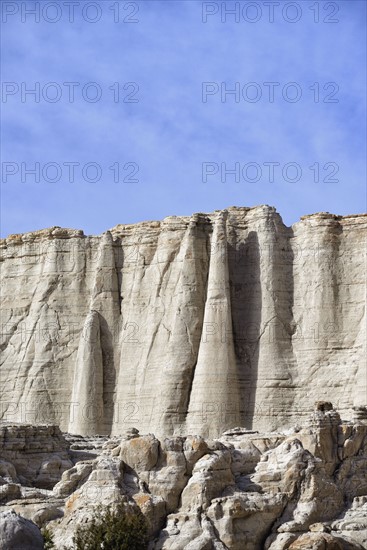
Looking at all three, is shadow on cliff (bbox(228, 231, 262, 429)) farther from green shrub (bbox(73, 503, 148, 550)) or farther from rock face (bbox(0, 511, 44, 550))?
rock face (bbox(0, 511, 44, 550))

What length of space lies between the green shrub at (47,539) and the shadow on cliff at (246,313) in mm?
22241

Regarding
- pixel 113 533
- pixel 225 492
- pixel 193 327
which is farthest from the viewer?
pixel 193 327

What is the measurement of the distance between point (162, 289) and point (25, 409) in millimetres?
8295

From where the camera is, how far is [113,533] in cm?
3816

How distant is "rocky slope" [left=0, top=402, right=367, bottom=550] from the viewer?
130ft

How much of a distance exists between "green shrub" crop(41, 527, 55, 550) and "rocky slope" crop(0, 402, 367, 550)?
0.21 meters

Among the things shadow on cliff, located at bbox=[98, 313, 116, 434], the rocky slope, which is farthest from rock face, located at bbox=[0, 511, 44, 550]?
shadow on cliff, located at bbox=[98, 313, 116, 434]

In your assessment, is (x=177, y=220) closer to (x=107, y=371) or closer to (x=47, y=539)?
(x=107, y=371)

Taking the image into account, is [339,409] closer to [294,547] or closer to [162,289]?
[162,289]

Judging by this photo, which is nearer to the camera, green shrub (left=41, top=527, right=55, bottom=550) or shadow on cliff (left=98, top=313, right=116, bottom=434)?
green shrub (left=41, top=527, right=55, bottom=550)

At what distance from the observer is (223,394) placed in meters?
61.3

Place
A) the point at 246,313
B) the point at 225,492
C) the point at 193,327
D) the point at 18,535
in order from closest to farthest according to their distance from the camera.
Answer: the point at 18,535, the point at 225,492, the point at 193,327, the point at 246,313

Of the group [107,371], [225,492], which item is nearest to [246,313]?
[107,371]

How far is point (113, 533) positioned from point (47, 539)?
200 centimetres
